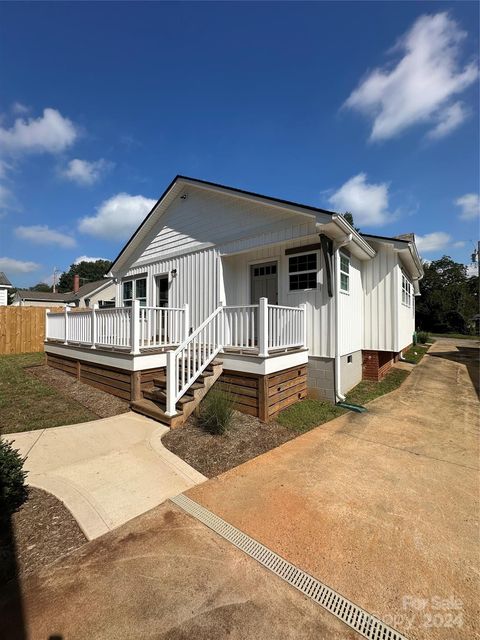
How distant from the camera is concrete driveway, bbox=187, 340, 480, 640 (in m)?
2.16

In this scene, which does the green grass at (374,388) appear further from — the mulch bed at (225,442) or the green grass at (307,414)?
the mulch bed at (225,442)

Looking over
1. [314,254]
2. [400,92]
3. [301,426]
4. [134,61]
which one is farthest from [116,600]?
[134,61]

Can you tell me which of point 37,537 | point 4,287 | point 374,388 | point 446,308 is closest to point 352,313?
point 374,388

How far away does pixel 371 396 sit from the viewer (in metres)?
7.77

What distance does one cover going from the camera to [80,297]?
110ft

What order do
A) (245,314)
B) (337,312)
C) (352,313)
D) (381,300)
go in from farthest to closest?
1. (381,300)
2. (352,313)
3. (337,312)
4. (245,314)

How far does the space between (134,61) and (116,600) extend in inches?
460

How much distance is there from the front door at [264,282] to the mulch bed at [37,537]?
6.25 m

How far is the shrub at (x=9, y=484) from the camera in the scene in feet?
9.39

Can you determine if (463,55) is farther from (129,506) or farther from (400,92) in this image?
(129,506)

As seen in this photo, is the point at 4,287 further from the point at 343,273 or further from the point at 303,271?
the point at 343,273

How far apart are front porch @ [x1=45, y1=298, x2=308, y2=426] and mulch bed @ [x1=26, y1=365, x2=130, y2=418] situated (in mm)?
205

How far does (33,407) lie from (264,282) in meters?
6.17

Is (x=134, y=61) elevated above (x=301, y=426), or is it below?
above
